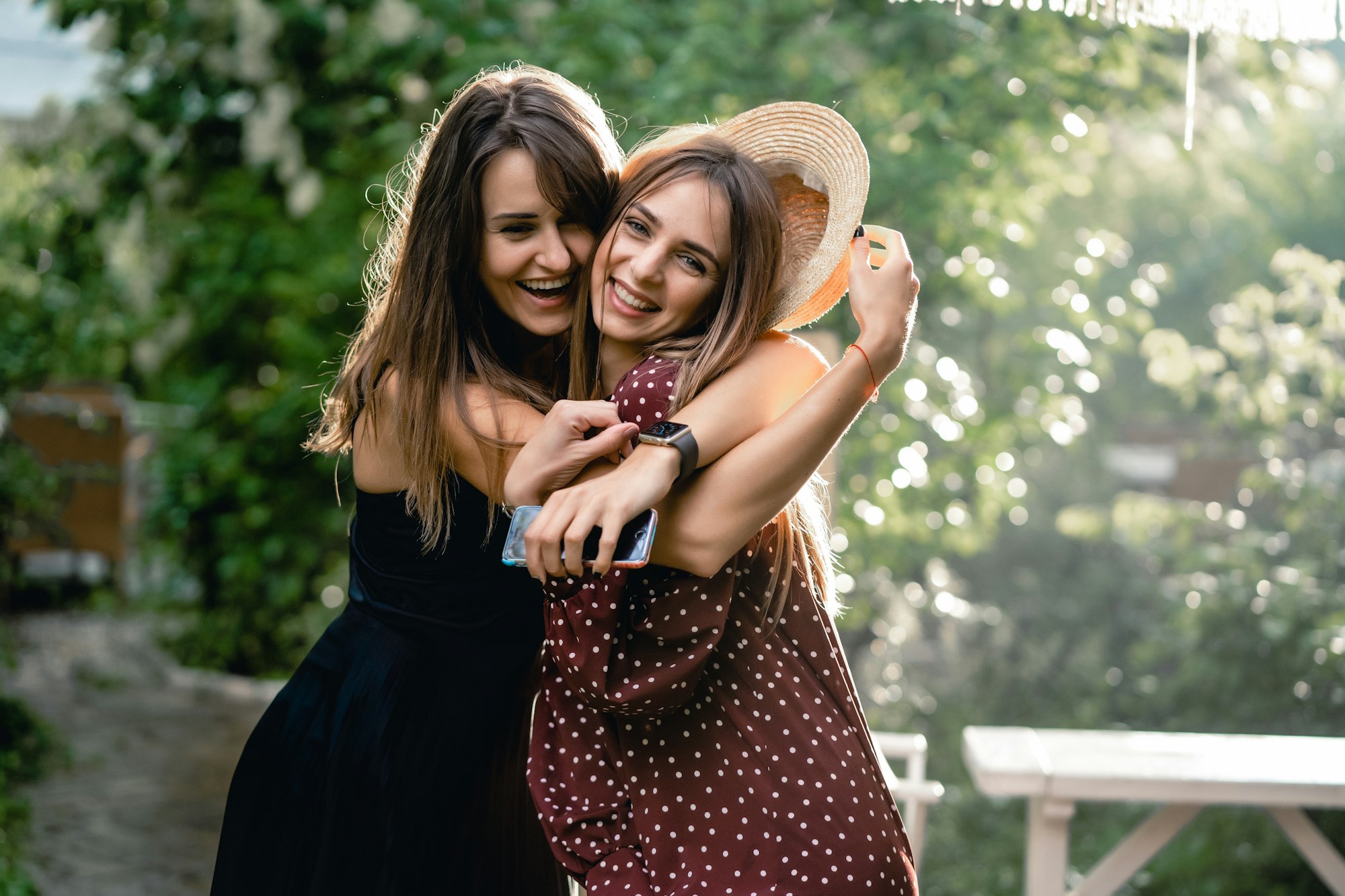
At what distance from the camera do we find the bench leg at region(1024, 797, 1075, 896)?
2.75 m

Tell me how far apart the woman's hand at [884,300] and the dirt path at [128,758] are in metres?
3.28

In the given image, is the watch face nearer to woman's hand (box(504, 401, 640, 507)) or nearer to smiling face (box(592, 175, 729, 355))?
woman's hand (box(504, 401, 640, 507))

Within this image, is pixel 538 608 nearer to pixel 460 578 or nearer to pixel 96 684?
pixel 460 578

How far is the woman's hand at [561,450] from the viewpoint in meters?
1.30

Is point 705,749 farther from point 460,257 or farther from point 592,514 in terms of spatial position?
point 460,257

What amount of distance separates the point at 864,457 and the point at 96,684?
166 inches

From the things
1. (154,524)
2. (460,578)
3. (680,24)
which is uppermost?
(680,24)

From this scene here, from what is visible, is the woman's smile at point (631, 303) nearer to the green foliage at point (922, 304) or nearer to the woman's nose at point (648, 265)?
the woman's nose at point (648, 265)

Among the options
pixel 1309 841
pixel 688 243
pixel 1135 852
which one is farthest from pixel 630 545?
pixel 1309 841

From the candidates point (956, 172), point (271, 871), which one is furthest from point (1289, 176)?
point (271, 871)

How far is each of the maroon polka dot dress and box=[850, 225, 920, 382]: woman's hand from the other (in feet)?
0.76

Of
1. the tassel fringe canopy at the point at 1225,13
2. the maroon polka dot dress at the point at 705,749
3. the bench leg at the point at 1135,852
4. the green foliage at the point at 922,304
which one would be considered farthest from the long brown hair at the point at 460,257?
the bench leg at the point at 1135,852

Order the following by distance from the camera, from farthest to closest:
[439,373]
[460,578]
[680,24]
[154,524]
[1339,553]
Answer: [154,524] → [1339,553] → [680,24] → [460,578] → [439,373]

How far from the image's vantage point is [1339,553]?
444cm
